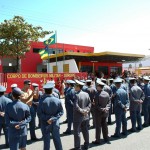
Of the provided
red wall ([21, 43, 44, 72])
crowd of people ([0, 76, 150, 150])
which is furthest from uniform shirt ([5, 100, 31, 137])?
red wall ([21, 43, 44, 72])

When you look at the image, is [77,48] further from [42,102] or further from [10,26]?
[42,102]

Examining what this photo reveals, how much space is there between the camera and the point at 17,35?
3431 centimetres

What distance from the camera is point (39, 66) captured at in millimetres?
46969

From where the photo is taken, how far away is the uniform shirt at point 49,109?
6.44 metres

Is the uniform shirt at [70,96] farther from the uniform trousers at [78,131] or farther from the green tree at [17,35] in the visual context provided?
the green tree at [17,35]

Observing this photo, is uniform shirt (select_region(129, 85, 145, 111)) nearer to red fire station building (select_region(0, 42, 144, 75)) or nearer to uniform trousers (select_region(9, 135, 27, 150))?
uniform trousers (select_region(9, 135, 27, 150))

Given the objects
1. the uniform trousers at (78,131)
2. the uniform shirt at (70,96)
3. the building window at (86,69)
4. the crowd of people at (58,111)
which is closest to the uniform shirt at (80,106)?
the crowd of people at (58,111)

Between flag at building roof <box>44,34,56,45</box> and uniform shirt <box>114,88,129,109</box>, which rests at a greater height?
flag at building roof <box>44,34,56,45</box>

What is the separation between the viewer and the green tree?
33.9m

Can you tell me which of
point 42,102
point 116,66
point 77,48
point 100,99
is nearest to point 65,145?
point 100,99

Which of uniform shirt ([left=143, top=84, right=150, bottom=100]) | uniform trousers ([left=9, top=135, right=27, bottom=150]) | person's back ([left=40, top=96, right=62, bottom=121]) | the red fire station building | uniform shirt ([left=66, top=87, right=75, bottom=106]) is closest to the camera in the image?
uniform trousers ([left=9, top=135, right=27, bottom=150])

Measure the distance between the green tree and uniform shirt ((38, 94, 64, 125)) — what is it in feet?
94.1

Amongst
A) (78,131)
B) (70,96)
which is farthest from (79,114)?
(70,96)

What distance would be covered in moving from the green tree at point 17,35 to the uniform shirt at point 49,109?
28.7 m
